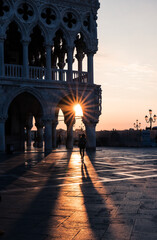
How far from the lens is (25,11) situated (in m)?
23.7

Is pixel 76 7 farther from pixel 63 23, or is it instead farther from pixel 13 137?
pixel 13 137

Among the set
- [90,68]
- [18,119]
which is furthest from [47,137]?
[90,68]

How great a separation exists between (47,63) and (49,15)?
3.82 metres

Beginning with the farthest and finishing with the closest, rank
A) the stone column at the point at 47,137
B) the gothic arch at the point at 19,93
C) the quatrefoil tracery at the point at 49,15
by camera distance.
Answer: the quatrefoil tracery at the point at 49,15, the stone column at the point at 47,137, the gothic arch at the point at 19,93

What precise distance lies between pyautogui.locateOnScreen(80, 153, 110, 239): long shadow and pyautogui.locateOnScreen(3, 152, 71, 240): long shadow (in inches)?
23.7

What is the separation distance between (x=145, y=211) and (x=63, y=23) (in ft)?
70.3

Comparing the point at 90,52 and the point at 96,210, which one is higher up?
the point at 90,52

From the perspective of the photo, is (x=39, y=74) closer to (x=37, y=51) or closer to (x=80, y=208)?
(x=37, y=51)

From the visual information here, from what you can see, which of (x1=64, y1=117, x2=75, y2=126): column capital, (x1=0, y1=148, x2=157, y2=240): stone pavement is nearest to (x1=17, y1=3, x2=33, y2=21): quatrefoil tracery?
(x1=64, y1=117, x2=75, y2=126): column capital

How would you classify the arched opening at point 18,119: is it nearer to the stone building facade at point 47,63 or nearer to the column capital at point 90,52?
the stone building facade at point 47,63

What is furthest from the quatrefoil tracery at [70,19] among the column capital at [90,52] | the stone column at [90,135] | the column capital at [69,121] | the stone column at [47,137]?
the column capital at [69,121]

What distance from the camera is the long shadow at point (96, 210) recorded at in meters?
4.66

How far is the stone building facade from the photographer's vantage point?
75.3 ft

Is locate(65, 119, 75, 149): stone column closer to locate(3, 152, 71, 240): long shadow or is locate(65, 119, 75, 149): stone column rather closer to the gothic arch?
the gothic arch
